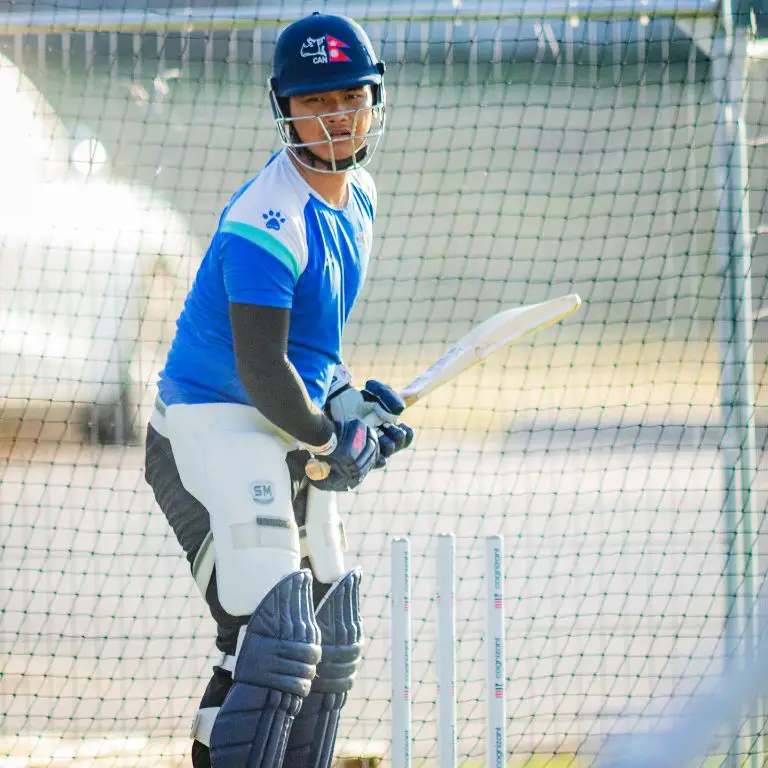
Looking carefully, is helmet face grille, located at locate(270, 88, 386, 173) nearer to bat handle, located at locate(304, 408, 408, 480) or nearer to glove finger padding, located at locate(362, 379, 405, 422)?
glove finger padding, located at locate(362, 379, 405, 422)

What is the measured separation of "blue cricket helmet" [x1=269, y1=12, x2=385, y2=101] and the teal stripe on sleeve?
1.13 feet

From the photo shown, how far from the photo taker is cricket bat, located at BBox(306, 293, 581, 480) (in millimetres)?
3066

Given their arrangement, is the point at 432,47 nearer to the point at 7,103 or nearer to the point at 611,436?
the point at 7,103

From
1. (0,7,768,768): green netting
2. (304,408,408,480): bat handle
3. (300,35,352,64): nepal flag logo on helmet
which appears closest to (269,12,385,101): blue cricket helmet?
(300,35,352,64): nepal flag logo on helmet

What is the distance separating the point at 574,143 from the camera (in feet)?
17.6

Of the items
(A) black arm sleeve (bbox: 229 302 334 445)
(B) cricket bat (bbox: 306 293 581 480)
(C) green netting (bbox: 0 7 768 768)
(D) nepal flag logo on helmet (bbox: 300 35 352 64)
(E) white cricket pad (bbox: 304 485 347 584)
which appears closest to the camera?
(A) black arm sleeve (bbox: 229 302 334 445)

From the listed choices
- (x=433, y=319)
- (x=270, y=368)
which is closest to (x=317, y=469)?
(x=270, y=368)

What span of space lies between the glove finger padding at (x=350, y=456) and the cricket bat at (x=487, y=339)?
291mm

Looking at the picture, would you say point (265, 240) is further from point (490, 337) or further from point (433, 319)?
point (433, 319)

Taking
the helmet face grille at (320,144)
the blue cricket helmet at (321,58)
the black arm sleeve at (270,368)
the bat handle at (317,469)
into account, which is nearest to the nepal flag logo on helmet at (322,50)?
the blue cricket helmet at (321,58)

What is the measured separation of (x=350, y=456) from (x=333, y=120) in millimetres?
694

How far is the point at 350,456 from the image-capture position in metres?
2.69

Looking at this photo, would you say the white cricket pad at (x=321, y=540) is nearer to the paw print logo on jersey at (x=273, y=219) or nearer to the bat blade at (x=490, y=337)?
the bat blade at (x=490, y=337)

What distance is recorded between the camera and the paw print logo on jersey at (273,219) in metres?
2.56
